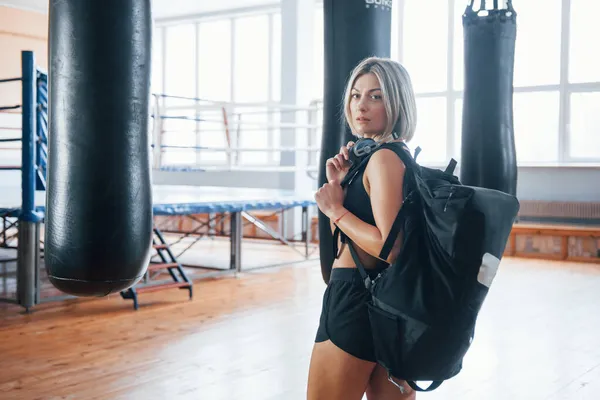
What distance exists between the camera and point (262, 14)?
35.0ft

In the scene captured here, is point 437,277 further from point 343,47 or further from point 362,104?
point 343,47

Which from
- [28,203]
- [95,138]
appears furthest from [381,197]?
[28,203]

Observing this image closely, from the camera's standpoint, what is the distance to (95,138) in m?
1.60

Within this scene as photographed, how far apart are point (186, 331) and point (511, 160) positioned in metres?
2.16

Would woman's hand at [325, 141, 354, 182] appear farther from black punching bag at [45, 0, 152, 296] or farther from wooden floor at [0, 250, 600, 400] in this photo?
wooden floor at [0, 250, 600, 400]

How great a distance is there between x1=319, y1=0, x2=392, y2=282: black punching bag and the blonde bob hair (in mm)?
564

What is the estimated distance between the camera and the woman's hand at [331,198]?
1496 mm

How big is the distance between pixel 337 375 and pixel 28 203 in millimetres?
3344

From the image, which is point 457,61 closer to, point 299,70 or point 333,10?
point 299,70

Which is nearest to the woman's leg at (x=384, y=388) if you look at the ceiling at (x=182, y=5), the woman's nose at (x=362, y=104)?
the woman's nose at (x=362, y=104)

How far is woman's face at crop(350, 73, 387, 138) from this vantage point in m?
1.48

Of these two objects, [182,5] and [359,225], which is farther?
[182,5]

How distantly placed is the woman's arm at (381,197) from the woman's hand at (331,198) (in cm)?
8

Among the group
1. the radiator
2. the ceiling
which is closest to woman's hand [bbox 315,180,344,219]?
the radiator
